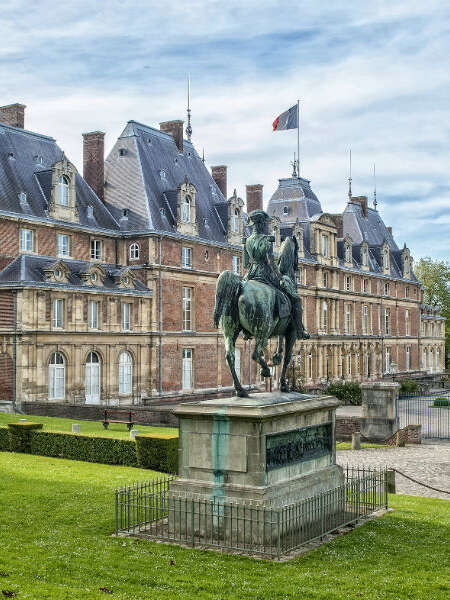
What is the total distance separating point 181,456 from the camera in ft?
45.3

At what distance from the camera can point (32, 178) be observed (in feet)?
135

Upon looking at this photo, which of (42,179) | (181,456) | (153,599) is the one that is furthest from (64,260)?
(153,599)

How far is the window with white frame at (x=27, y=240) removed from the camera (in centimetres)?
3853

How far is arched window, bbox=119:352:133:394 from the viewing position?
4203 cm

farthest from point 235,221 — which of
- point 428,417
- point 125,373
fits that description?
point 428,417

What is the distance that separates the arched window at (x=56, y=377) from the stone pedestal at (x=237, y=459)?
80.3 ft

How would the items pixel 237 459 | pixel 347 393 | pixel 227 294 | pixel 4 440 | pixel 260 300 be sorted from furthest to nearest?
1. pixel 347 393
2. pixel 4 440
3. pixel 260 300
4. pixel 227 294
5. pixel 237 459

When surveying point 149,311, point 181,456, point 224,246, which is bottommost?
point 181,456

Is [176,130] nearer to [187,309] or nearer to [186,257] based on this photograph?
[186,257]

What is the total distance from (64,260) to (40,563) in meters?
29.4

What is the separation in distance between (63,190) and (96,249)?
412cm

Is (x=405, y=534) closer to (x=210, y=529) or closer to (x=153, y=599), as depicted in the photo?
(x=210, y=529)

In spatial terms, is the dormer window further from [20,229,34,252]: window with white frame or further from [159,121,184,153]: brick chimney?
[20,229,34,252]: window with white frame

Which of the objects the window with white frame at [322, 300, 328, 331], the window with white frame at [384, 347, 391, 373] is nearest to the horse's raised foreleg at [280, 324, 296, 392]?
the window with white frame at [322, 300, 328, 331]
